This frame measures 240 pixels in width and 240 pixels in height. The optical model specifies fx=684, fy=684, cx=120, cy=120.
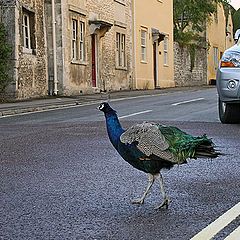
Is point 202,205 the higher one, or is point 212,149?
point 212,149

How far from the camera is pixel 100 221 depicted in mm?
4945

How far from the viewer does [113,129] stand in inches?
206

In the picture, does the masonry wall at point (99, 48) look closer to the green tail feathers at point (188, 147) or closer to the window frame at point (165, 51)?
the window frame at point (165, 51)

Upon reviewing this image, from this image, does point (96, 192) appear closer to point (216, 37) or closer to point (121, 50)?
point (121, 50)

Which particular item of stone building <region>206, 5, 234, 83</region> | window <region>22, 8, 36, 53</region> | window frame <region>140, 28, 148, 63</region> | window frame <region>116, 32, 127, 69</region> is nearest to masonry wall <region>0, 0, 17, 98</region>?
window <region>22, 8, 36, 53</region>

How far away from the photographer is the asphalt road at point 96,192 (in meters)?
4.73

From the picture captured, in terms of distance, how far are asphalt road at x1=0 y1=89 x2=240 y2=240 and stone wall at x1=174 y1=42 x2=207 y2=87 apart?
35410 millimetres

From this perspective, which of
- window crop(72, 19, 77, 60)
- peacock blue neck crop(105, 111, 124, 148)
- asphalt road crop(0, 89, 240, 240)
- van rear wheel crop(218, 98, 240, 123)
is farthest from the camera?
window crop(72, 19, 77, 60)

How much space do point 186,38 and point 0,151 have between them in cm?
3975

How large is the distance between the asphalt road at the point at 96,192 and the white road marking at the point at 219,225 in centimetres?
5

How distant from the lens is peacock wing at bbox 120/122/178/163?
5.03 metres

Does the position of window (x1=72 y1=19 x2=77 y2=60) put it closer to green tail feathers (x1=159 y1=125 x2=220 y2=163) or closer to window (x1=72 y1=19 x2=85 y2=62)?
window (x1=72 y1=19 x2=85 y2=62)

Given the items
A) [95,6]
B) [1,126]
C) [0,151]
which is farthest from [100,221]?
[95,6]

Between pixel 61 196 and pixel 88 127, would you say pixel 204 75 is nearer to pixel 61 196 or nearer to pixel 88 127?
pixel 88 127
